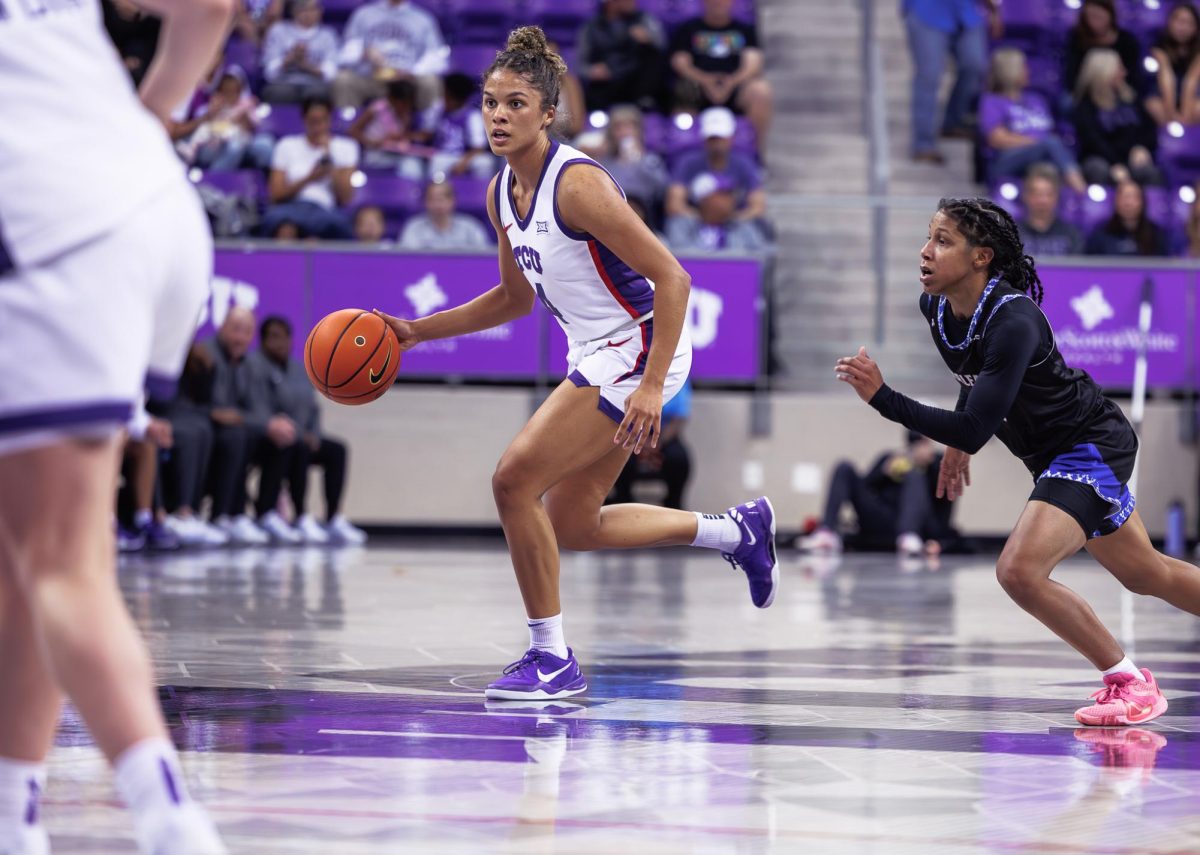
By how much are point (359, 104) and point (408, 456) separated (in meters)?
3.24

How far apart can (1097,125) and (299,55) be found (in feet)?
22.4

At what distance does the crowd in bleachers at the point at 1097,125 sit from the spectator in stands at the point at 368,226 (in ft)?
16.2

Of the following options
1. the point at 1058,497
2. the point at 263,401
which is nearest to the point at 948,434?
the point at 1058,497

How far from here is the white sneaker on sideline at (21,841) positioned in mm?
2967

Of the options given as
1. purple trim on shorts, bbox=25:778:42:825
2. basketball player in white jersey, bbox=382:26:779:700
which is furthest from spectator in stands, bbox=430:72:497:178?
purple trim on shorts, bbox=25:778:42:825

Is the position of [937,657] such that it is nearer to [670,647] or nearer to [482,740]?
[670,647]

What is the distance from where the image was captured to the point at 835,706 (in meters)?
5.36

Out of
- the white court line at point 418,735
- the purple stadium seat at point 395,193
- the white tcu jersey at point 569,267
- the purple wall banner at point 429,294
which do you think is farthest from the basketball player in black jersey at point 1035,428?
the purple stadium seat at point 395,193

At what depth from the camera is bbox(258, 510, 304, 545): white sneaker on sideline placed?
483 inches

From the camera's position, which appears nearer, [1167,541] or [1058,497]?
[1058,497]

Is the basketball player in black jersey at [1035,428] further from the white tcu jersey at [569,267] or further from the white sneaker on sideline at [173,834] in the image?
the white sneaker on sideline at [173,834]

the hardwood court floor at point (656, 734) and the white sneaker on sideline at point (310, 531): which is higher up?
the hardwood court floor at point (656, 734)

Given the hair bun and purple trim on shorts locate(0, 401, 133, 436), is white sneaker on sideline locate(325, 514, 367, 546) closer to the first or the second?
the hair bun

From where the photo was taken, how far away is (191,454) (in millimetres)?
11758
